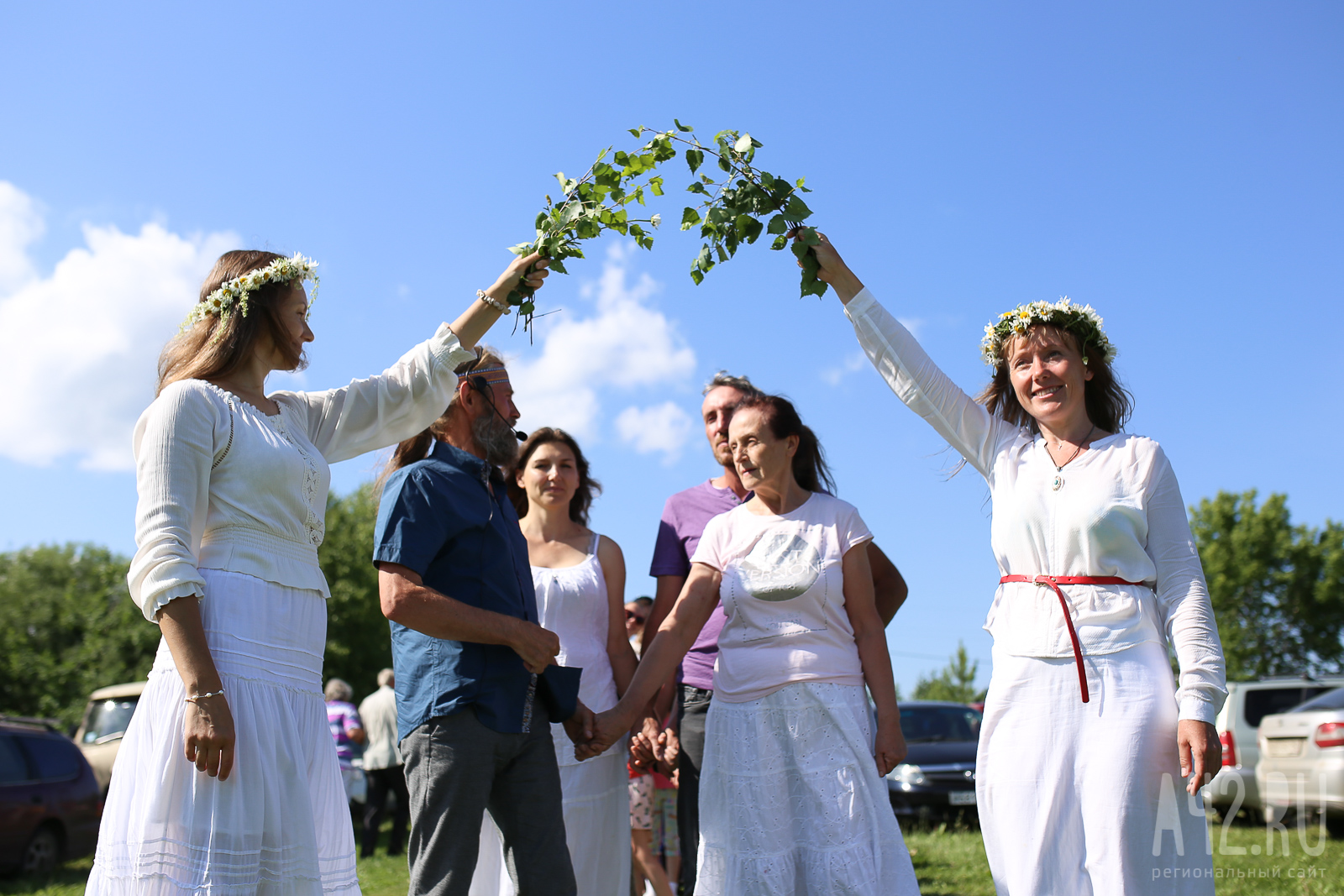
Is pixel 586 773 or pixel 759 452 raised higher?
pixel 759 452

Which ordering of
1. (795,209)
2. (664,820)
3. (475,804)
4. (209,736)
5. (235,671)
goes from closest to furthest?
(209,736) → (235,671) → (475,804) → (795,209) → (664,820)

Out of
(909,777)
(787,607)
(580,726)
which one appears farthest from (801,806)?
(909,777)

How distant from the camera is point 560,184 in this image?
3.82 m

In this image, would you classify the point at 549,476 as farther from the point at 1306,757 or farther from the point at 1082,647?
the point at 1306,757

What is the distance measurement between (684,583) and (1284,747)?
354 inches

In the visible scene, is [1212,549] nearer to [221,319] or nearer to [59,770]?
[59,770]

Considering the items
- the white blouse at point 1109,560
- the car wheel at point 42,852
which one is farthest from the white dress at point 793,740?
the car wheel at point 42,852

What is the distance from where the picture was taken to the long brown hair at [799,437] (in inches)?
172

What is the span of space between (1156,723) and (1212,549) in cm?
4122

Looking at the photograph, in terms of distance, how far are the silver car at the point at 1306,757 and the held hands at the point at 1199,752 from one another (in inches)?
301

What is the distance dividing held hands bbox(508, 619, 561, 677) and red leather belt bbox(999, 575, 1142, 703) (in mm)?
1563

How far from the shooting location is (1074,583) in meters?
3.20

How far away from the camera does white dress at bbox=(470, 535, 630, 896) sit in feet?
13.6

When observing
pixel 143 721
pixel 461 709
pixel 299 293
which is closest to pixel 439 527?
pixel 461 709
